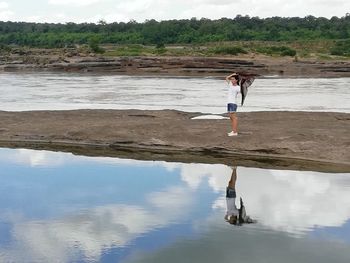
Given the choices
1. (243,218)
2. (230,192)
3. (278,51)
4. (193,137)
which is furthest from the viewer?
(278,51)

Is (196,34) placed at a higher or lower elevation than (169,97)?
higher

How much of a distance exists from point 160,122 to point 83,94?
1248cm

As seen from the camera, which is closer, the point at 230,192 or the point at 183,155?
the point at 230,192

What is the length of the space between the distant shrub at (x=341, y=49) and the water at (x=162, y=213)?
5368cm

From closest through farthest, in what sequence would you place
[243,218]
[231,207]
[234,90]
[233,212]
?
[243,218] → [233,212] → [231,207] → [234,90]

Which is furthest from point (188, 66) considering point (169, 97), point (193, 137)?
point (193, 137)

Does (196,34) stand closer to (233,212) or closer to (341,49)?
(341,49)

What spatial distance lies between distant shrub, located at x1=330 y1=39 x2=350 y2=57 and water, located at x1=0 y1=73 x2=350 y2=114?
28.2 m

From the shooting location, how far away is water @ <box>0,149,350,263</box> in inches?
351

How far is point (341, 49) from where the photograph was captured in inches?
2675

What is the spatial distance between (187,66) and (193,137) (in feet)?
122

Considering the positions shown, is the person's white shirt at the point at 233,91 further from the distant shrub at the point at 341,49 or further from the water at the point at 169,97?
the distant shrub at the point at 341,49

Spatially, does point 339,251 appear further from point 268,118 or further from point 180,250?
point 268,118

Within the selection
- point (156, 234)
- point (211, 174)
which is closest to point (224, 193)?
point (211, 174)
